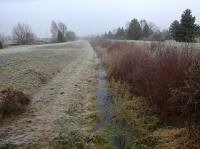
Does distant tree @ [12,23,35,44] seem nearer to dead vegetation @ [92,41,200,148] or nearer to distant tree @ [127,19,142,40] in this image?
distant tree @ [127,19,142,40]

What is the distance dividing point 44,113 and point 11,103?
4.34ft

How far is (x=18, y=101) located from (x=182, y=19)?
28.9 meters

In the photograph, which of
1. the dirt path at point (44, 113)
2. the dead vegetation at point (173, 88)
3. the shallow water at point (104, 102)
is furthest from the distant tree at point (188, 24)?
the dead vegetation at point (173, 88)

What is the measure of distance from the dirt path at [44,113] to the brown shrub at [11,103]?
0.37 meters

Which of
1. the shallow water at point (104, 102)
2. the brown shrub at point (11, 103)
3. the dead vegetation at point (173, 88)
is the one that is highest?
the dead vegetation at point (173, 88)

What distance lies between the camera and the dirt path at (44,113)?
372 inches

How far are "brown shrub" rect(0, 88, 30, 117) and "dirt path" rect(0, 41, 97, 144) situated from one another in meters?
0.37

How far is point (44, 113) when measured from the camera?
11906mm

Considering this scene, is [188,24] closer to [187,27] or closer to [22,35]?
[187,27]

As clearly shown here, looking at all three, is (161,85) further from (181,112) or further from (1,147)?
(1,147)

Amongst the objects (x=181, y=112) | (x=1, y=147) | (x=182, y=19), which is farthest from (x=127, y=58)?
(x=182, y=19)

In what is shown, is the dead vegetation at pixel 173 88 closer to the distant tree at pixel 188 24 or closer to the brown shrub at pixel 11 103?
the brown shrub at pixel 11 103

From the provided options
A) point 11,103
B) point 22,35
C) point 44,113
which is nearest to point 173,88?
point 44,113

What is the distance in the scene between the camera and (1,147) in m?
8.70
